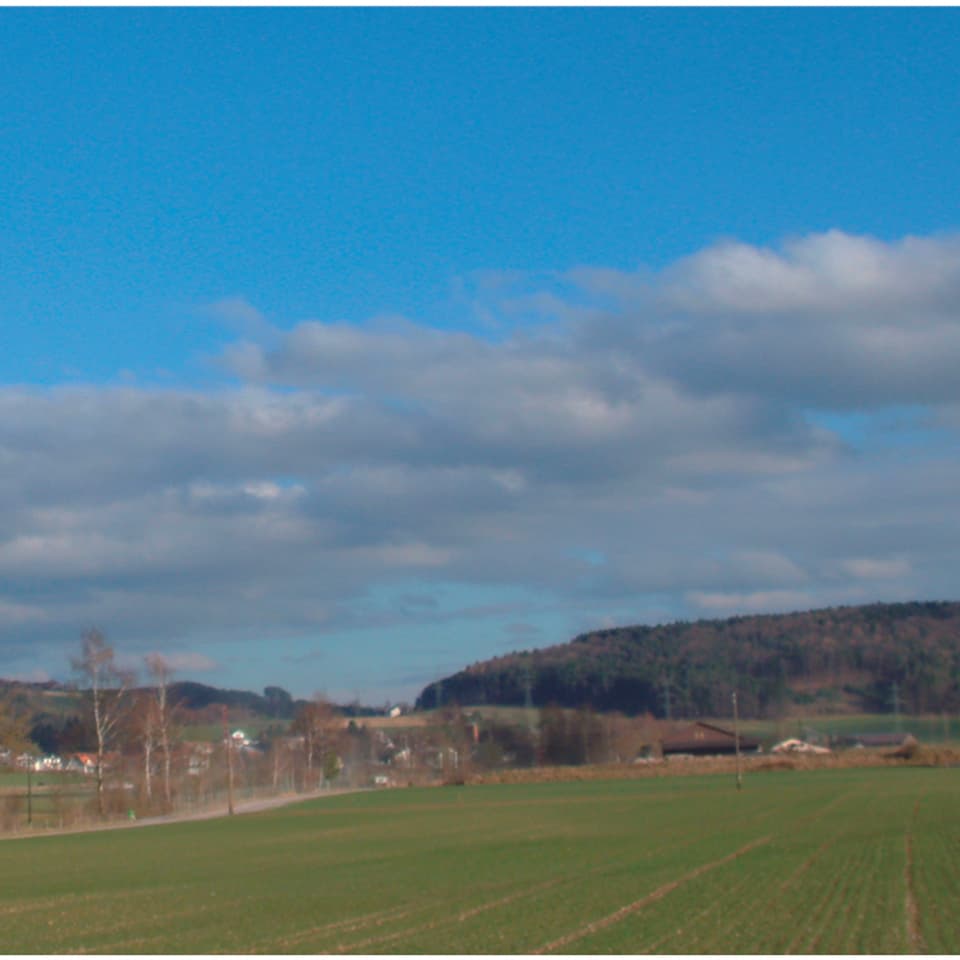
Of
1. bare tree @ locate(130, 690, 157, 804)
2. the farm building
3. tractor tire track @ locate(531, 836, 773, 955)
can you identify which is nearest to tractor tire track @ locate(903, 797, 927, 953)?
tractor tire track @ locate(531, 836, 773, 955)

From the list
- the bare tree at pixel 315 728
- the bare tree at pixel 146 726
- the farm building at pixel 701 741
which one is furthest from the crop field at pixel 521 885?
the farm building at pixel 701 741

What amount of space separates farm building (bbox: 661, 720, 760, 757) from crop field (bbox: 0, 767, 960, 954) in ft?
367

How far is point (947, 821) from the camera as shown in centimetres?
4603

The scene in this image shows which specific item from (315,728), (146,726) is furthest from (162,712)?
(315,728)

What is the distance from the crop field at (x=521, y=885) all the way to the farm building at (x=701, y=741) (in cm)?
11182

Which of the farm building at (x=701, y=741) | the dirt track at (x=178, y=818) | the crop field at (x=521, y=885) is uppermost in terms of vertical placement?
the crop field at (x=521, y=885)

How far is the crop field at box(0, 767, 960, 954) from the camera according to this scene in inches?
800

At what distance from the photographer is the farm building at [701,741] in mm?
172375

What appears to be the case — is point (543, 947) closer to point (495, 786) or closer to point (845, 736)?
point (495, 786)

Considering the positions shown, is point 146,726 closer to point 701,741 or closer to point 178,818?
point 178,818

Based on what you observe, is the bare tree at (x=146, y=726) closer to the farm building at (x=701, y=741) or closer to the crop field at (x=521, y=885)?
the crop field at (x=521, y=885)

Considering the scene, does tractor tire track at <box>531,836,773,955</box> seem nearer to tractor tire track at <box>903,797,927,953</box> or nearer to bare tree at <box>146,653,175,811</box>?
tractor tire track at <box>903,797,927,953</box>

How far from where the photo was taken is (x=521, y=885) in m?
28.8

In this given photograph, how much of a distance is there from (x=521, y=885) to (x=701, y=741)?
15297 cm
